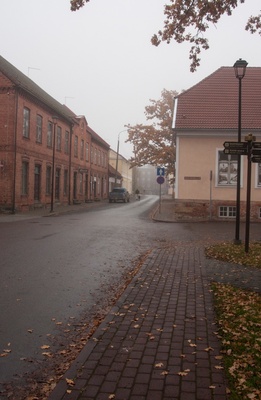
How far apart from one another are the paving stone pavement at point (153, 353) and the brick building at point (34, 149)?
20.8 m

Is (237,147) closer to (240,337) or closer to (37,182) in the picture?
(240,337)

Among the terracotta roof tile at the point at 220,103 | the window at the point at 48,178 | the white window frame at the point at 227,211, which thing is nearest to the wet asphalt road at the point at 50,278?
the white window frame at the point at 227,211

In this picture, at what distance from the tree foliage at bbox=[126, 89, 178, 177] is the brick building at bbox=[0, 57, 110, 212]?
589cm

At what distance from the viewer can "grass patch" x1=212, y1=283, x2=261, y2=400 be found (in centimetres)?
330

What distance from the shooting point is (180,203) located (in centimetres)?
2214

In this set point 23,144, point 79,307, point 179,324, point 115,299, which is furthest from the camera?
point 23,144

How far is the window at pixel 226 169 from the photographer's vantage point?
22156 mm

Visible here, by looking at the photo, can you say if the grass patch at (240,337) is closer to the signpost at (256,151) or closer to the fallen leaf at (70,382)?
the fallen leaf at (70,382)

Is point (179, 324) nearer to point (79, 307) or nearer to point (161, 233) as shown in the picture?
point (79, 307)

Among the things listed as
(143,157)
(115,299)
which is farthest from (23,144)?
(115,299)

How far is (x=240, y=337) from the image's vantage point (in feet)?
14.4

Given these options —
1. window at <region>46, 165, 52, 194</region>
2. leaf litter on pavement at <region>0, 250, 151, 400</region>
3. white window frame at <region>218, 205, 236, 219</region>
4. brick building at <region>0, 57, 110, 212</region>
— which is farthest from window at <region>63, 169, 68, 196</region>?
leaf litter on pavement at <region>0, 250, 151, 400</region>

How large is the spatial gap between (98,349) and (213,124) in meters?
19.4

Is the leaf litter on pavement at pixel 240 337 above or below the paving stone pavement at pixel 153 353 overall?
above
